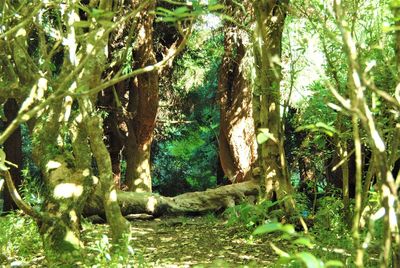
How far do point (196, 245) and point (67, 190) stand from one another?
94.4 inches

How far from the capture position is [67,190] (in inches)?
211

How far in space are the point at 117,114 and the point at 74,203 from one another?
867 cm

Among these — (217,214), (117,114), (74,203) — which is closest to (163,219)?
(217,214)

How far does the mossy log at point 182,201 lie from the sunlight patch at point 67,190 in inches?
179

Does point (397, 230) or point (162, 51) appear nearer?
point (397, 230)

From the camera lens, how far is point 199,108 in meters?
17.7

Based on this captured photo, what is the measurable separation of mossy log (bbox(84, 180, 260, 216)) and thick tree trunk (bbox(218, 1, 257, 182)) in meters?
1.72

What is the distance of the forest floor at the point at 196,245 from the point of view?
5912 mm

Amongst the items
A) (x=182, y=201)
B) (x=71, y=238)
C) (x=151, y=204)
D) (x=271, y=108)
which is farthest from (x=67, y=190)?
(x=182, y=201)

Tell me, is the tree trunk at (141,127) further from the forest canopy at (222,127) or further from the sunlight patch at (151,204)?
the sunlight patch at (151,204)

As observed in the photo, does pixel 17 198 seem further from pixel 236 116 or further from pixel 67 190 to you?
pixel 236 116

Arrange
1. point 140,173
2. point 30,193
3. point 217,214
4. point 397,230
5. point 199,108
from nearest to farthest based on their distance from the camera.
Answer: point 397,230 < point 30,193 < point 217,214 < point 140,173 < point 199,108

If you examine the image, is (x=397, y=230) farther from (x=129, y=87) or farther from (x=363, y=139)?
(x=129, y=87)

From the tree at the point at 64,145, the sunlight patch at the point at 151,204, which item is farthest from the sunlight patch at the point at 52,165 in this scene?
the sunlight patch at the point at 151,204
